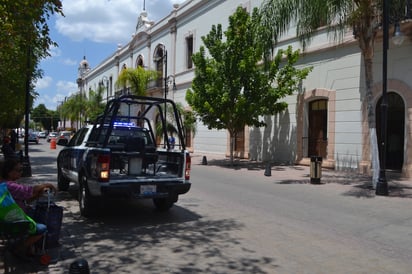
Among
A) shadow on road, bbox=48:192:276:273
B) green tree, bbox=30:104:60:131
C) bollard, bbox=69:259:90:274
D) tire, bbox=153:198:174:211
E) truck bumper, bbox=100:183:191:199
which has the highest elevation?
green tree, bbox=30:104:60:131

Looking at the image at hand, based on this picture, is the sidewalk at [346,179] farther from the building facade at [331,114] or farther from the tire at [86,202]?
the tire at [86,202]

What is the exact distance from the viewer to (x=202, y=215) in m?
8.84

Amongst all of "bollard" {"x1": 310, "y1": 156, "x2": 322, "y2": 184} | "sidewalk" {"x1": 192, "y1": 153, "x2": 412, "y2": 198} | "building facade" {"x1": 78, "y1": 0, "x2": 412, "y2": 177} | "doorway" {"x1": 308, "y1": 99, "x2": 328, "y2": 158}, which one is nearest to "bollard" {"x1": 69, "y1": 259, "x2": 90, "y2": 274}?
"sidewalk" {"x1": 192, "y1": 153, "x2": 412, "y2": 198}

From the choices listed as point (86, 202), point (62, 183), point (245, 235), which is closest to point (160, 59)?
point (62, 183)

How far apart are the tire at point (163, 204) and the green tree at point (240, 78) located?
11175mm

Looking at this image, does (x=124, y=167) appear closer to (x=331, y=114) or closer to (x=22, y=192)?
(x=22, y=192)

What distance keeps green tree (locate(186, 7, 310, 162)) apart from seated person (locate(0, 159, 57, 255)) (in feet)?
48.0

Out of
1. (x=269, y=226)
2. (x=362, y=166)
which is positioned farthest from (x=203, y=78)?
(x=269, y=226)

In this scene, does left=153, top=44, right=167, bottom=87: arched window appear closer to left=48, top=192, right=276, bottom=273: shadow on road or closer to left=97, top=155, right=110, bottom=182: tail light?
left=48, top=192, right=276, bottom=273: shadow on road

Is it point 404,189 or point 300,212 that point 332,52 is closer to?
point 404,189

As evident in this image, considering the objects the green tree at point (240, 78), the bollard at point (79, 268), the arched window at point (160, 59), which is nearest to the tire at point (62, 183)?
the bollard at point (79, 268)

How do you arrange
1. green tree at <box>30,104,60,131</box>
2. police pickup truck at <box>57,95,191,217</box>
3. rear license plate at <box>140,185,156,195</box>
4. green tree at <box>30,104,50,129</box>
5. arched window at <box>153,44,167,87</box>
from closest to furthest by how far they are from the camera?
police pickup truck at <box>57,95,191,217</box>
rear license plate at <box>140,185,156,195</box>
arched window at <box>153,44,167,87</box>
green tree at <box>30,104,60,131</box>
green tree at <box>30,104,50,129</box>

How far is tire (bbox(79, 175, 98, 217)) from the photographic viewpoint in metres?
8.15

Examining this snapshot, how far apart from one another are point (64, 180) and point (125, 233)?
200 inches
